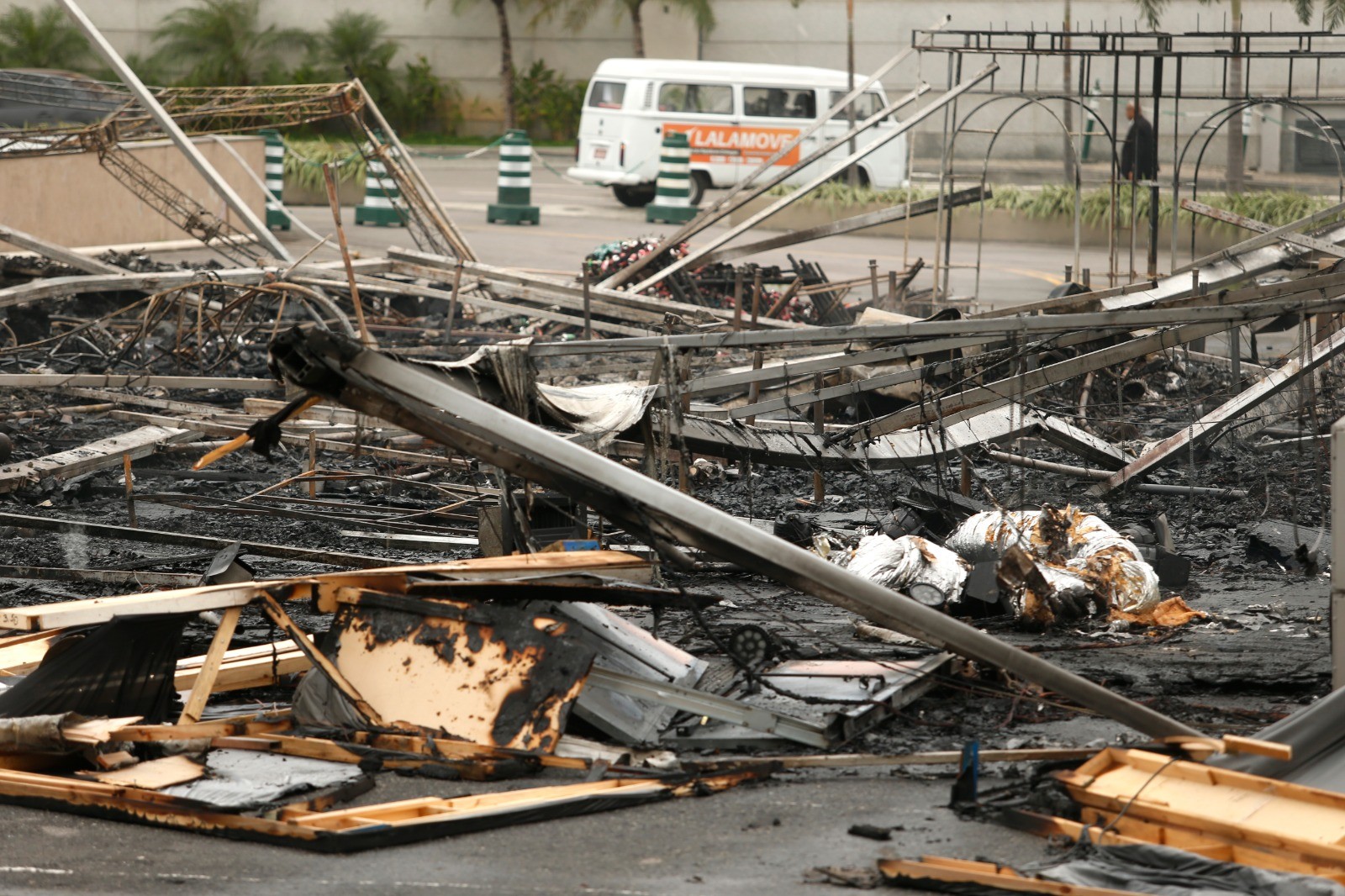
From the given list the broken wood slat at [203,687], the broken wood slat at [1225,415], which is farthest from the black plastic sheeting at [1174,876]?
the broken wood slat at [1225,415]

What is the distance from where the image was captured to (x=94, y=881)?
4504 mm

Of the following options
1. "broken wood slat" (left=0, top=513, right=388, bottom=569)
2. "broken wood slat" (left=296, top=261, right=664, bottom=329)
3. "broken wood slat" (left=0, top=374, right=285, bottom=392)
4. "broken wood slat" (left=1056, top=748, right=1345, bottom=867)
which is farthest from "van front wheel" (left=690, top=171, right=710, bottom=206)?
"broken wood slat" (left=1056, top=748, right=1345, bottom=867)

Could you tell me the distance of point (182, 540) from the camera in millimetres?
8328

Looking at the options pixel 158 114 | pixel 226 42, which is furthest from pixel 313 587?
pixel 226 42

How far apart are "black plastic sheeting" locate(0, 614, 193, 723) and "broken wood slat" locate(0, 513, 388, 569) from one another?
192 centimetres

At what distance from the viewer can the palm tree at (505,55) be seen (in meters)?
37.5

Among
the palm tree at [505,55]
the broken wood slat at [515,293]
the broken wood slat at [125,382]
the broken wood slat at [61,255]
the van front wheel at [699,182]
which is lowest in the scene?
the broken wood slat at [125,382]

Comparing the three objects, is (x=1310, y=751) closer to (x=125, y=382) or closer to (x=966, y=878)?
(x=966, y=878)

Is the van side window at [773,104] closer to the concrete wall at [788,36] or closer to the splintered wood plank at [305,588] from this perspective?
the concrete wall at [788,36]

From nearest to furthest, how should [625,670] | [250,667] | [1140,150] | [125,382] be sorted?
[625,670]
[250,667]
[125,382]
[1140,150]

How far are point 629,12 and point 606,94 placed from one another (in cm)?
1235

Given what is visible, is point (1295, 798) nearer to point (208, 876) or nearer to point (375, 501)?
point (208, 876)

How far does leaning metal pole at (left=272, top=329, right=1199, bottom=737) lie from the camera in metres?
5.06

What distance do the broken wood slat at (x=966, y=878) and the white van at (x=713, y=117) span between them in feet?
71.3
